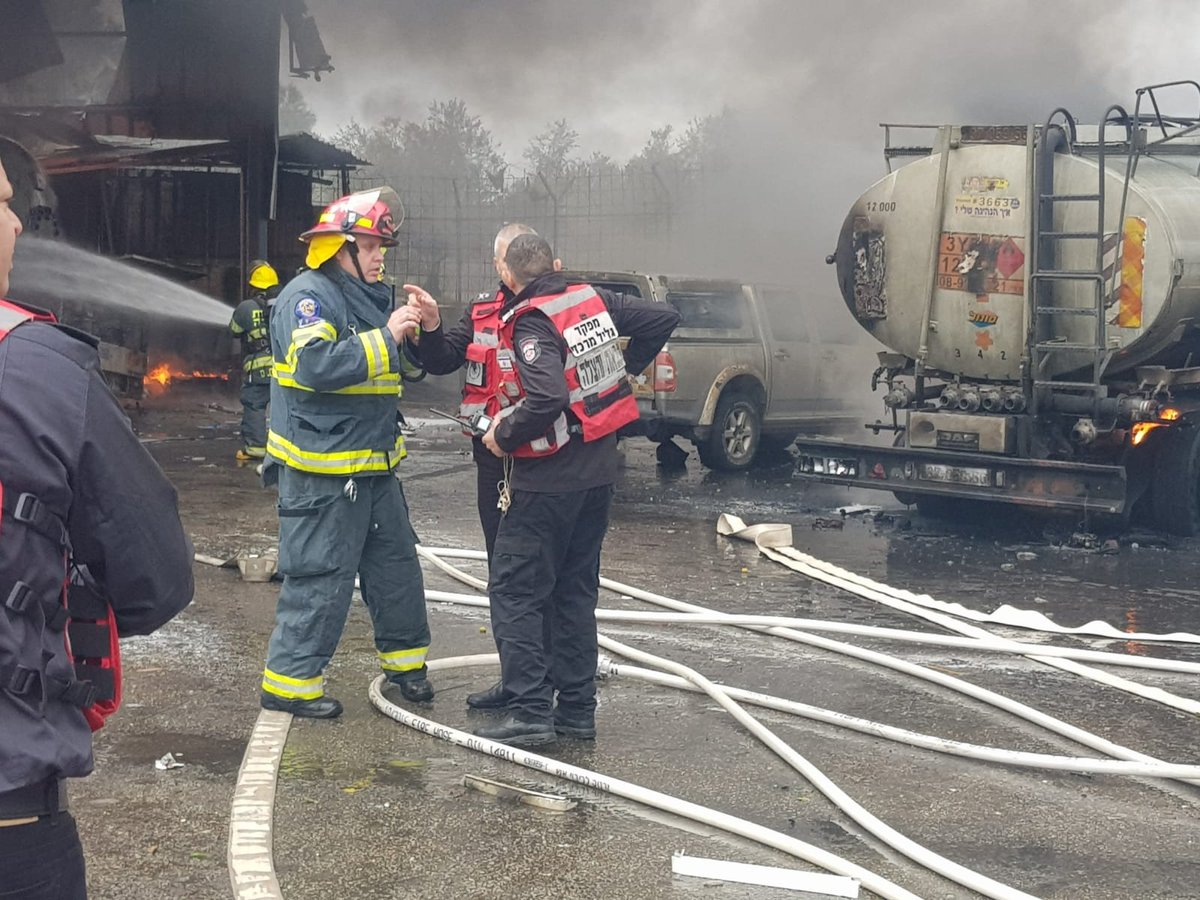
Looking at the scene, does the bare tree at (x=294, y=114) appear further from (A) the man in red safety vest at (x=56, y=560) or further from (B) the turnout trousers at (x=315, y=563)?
(A) the man in red safety vest at (x=56, y=560)

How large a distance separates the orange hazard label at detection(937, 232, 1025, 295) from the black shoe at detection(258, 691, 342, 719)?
6.40 metres

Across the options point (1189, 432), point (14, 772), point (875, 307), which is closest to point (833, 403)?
point (875, 307)

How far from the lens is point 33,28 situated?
2066 cm

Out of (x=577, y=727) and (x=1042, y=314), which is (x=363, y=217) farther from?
(x=1042, y=314)

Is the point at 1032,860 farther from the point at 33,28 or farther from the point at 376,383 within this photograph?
the point at 33,28

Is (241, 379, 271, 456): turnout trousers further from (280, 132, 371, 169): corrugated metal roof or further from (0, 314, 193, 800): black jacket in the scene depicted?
(0, 314, 193, 800): black jacket

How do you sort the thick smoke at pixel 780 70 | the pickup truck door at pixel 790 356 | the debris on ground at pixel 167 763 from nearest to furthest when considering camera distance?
1. the debris on ground at pixel 167 763
2. the pickup truck door at pixel 790 356
3. the thick smoke at pixel 780 70

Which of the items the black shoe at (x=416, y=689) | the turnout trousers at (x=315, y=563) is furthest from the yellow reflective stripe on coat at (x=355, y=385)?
the black shoe at (x=416, y=689)

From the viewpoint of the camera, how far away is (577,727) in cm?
526

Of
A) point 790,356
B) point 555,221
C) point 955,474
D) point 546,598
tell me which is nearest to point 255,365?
point 790,356

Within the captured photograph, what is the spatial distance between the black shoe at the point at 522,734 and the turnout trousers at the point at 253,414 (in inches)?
321

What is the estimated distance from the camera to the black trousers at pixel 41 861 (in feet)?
6.86

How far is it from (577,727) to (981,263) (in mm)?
6096

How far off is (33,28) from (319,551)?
18124mm
